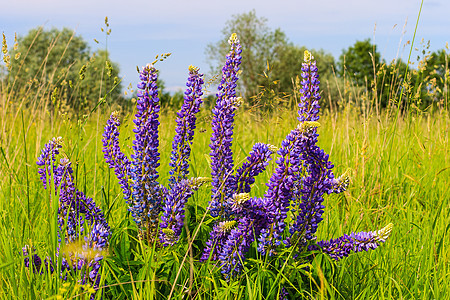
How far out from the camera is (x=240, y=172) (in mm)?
2070

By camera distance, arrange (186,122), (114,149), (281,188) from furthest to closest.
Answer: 1. (114,149)
2. (186,122)
3. (281,188)

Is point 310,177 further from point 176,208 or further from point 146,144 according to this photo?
point 146,144

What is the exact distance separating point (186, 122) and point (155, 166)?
27 cm

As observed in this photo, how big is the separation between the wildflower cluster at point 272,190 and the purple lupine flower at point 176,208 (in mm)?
119

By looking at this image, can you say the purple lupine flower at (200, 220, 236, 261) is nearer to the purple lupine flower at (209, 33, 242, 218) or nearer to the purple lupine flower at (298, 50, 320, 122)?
the purple lupine flower at (209, 33, 242, 218)

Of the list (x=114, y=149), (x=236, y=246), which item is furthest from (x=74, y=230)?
(x=236, y=246)

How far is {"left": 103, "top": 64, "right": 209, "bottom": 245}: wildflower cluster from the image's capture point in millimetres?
A: 1999

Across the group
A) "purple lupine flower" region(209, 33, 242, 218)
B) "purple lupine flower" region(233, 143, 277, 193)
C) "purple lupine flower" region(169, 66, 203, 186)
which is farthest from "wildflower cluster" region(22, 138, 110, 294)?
"purple lupine flower" region(233, 143, 277, 193)

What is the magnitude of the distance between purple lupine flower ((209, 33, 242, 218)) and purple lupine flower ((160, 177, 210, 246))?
0.13 m

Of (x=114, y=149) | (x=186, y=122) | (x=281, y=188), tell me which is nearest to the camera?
(x=281, y=188)

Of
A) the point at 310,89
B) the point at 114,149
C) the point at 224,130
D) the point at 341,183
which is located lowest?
the point at 341,183

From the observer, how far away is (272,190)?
200cm

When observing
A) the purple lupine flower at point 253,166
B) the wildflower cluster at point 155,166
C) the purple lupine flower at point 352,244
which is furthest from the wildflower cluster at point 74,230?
the purple lupine flower at point 352,244

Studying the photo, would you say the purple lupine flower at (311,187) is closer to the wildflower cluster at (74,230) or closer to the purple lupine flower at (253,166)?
the purple lupine flower at (253,166)
